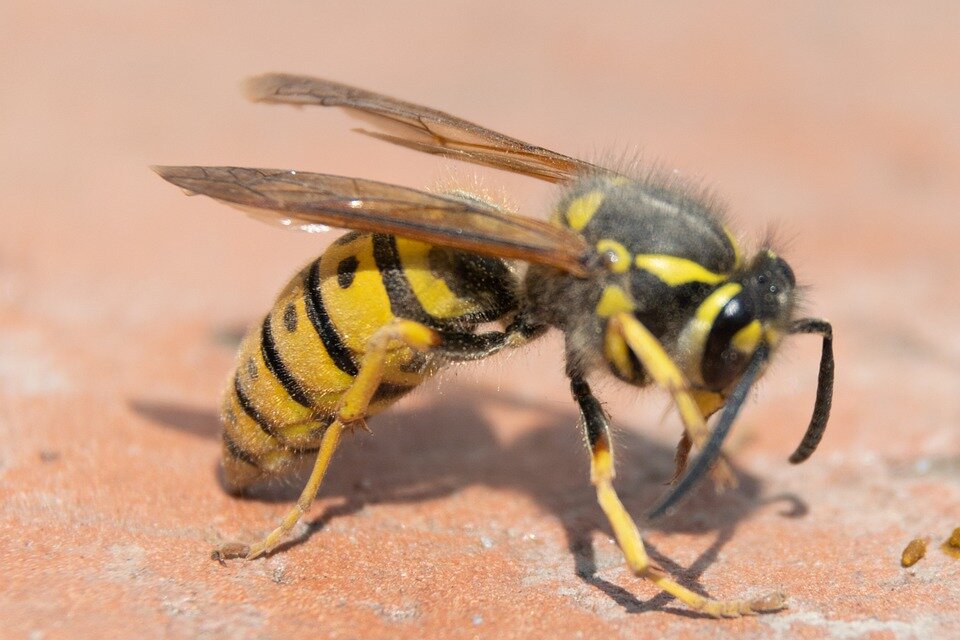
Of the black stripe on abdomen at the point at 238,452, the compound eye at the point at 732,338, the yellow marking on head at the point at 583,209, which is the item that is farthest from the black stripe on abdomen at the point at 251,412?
the compound eye at the point at 732,338

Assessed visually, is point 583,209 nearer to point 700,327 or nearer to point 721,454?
point 700,327

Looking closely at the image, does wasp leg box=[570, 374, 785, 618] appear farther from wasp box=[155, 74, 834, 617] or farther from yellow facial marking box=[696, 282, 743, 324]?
yellow facial marking box=[696, 282, 743, 324]

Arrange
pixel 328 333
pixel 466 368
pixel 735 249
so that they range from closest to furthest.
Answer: pixel 735 249
pixel 328 333
pixel 466 368

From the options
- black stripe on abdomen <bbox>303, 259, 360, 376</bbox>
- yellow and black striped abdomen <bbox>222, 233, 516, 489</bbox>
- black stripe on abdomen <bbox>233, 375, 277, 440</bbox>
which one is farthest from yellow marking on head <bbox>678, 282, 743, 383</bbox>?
black stripe on abdomen <bbox>233, 375, 277, 440</bbox>

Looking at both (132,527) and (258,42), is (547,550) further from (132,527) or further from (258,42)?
(258,42)

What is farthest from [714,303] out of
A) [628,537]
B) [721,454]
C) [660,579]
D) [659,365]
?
[660,579]
